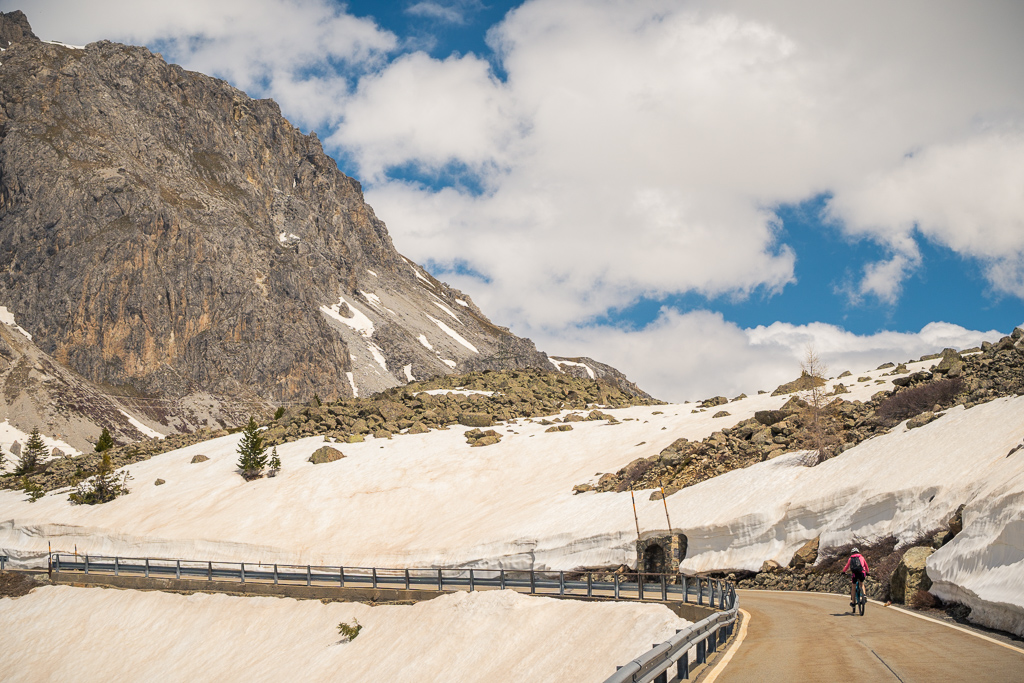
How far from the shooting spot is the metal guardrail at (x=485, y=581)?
1898 cm

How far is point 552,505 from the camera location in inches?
1618

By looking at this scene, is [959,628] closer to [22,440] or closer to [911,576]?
[911,576]

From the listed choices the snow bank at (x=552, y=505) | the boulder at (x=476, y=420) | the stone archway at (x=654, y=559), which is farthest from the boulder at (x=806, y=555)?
the boulder at (x=476, y=420)

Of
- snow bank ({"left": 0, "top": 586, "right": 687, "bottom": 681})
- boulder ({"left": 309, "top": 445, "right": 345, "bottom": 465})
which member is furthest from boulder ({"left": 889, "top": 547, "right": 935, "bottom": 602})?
boulder ({"left": 309, "top": 445, "right": 345, "bottom": 465})

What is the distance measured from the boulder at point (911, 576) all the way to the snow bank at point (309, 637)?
6182 millimetres

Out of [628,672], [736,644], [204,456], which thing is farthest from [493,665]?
[204,456]

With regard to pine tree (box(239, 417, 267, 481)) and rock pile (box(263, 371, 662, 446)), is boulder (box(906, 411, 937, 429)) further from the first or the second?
pine tree (box(239, 417, 267, 481))

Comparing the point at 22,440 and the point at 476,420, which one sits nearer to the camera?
the point at 476,420

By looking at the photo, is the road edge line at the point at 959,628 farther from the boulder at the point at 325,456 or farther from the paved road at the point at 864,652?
the boulder at the point at 325,456

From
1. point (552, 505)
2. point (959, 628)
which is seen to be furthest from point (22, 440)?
point (959, 628)

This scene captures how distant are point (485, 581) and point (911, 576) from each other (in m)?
13.2

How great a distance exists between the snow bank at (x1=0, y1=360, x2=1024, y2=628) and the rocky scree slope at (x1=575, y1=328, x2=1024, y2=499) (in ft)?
6.28

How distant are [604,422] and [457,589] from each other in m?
32.6

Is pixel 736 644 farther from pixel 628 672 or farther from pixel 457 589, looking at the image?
pixel 457 589
